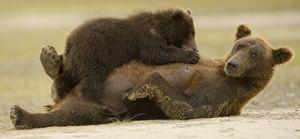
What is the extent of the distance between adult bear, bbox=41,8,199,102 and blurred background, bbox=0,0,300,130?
150 cm

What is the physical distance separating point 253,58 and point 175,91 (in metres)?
1.44

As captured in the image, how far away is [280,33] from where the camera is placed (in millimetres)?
33844

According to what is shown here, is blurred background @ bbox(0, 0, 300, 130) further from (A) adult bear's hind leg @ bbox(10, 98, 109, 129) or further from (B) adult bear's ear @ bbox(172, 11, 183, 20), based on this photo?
(A) adult bear's hind leg @ bbox(10, 98, 109, 129)

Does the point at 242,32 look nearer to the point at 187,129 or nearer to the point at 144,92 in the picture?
the point at 144,92

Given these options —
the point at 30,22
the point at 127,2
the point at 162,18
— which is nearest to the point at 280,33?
the point at 30,22

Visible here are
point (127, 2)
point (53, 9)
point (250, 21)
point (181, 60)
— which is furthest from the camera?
point (127, 2)

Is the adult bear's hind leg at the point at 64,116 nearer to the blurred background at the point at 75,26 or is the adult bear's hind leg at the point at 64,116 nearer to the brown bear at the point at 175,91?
the brown bear at the point at 175,91

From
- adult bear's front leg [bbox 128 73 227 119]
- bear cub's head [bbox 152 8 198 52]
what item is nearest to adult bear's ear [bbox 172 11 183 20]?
bear cub's head [bbox 152 8 198 52]

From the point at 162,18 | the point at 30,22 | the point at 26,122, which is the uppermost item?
the point at 162,18

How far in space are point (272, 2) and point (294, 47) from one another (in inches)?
1258

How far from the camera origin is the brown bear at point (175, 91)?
838cm

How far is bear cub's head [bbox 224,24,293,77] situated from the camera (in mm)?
8469

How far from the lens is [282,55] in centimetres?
886

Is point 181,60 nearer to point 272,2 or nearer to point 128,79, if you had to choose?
point 128,79
